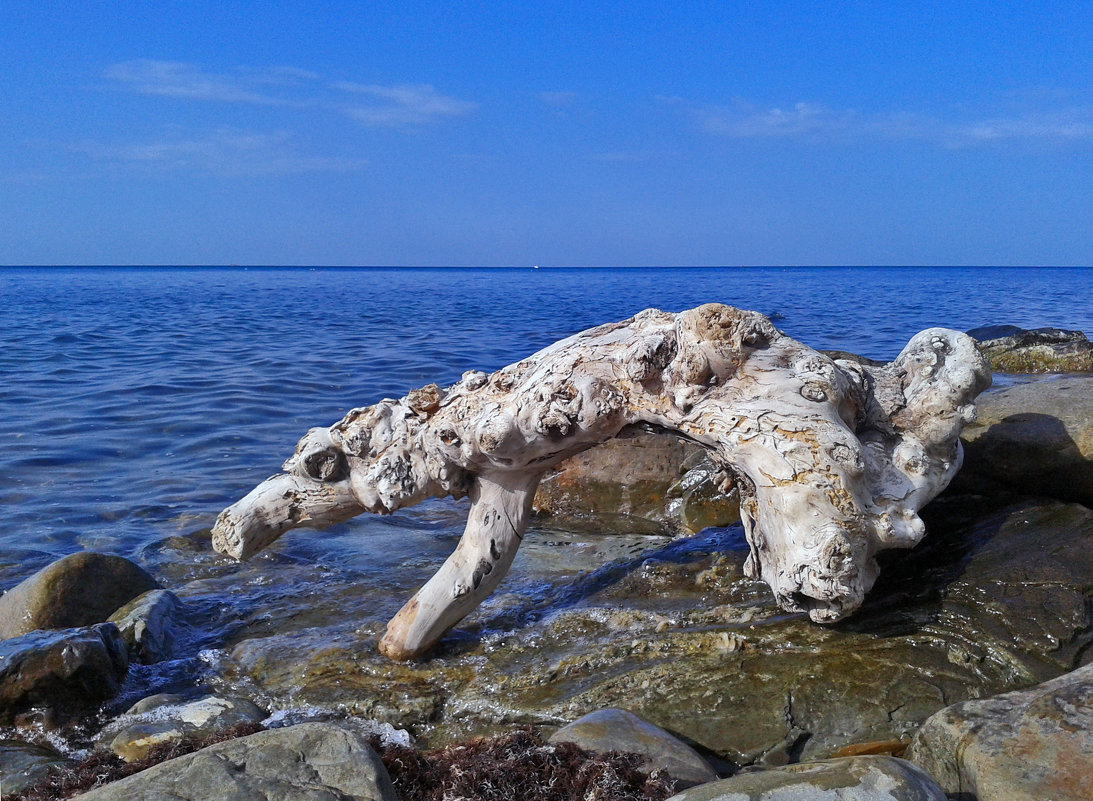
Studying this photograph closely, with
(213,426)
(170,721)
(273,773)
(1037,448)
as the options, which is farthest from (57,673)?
(213,426)

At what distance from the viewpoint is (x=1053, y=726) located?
3045 mm

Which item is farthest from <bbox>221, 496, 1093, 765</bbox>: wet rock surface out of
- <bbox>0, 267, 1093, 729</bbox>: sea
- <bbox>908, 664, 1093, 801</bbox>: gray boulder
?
<bbox>0, 267, 1093, 729</bbox>: sea

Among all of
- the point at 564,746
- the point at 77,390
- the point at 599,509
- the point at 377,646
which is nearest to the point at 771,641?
the point at 564,746

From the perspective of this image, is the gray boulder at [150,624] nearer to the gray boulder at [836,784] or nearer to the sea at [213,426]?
the sea at [213,426]

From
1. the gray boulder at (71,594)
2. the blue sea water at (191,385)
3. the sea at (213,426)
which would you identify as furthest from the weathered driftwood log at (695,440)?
the blue sea water at (191,385)

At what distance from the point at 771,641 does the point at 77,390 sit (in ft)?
43.1

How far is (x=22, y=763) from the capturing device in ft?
13.2

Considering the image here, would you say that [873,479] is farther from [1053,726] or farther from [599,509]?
[599,509]

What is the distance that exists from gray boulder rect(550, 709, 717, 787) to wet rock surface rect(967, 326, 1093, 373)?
1223cm

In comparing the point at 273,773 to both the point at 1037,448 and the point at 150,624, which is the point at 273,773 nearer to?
the point at 150,624

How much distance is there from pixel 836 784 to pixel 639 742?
107cm

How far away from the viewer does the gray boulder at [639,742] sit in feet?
11.4

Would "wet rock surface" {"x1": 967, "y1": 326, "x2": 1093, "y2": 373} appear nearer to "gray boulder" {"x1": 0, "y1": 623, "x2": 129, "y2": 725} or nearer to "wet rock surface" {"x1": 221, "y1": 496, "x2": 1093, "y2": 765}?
"wet rock surface" {"x1": 221, "y1": 496, "x2": 1093, "y2": 765}

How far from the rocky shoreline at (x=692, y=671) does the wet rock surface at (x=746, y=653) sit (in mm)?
13
